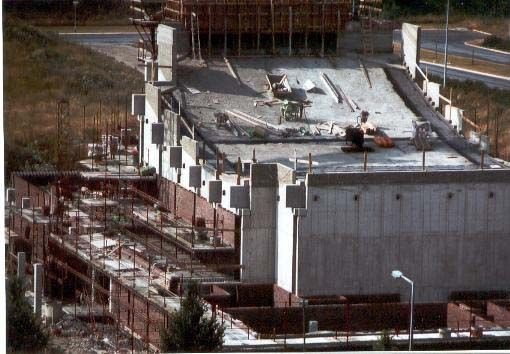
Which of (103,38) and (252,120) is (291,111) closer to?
(252,120)

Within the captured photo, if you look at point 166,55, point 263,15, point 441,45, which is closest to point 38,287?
point 166,55

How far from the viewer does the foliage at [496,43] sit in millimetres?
86375

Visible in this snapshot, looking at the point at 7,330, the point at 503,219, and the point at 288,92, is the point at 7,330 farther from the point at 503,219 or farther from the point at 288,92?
the point at 288,92

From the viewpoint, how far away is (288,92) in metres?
59.4

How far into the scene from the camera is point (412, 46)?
202 feet

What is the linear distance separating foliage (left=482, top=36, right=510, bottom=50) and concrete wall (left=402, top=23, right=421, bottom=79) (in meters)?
24.3

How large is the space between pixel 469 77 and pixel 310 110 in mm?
25149

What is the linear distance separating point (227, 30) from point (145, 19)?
2.42 metres

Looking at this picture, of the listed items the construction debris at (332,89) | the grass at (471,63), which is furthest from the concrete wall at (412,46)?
the grass at (471,63)

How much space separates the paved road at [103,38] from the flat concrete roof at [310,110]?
2017 centimetres

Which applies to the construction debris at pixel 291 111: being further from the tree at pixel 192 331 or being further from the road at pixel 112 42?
the road at pixel 112 42

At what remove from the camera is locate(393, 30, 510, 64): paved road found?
86.4 meters

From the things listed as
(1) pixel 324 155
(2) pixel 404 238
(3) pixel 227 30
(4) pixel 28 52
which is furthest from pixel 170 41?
(4) pixel 28 52

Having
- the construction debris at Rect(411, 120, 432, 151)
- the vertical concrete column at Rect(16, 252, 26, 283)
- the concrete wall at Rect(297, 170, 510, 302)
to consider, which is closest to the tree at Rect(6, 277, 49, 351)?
the vertical concrete column at Rect(16, 252, 26, 283)
